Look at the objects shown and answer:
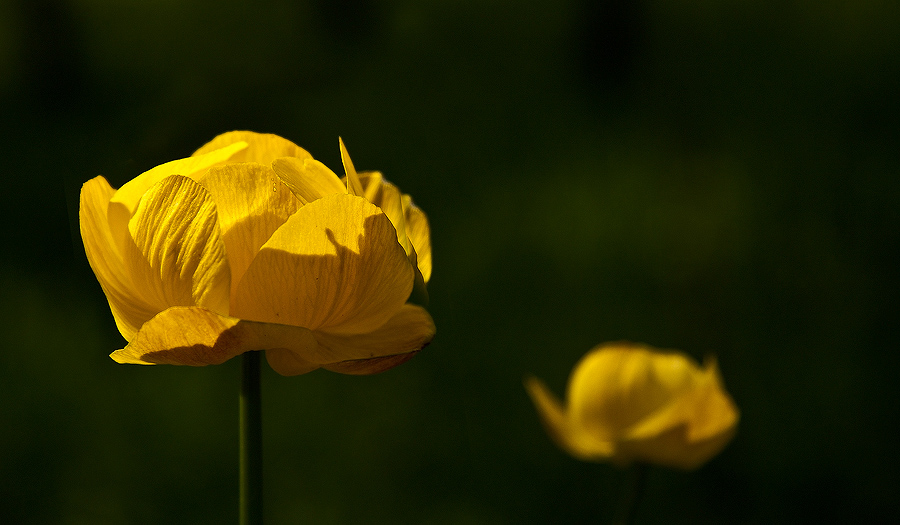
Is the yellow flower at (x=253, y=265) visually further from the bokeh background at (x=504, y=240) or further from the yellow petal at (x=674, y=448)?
the bokeh background at (x=504, y=240)

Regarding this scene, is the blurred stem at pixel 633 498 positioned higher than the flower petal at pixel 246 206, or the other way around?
the flower petal at pixel 246 206

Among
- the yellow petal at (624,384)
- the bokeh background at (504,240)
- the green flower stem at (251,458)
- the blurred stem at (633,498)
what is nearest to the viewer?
the green flower stem at (251,458)

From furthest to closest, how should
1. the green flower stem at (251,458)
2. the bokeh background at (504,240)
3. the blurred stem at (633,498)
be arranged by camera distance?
the bokeh background at (504,240), the blurred stem at (633,498), the green flower stem at (251,458)

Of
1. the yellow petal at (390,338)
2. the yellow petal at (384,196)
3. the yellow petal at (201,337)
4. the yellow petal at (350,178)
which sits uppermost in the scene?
the yellow petal at (350,178)

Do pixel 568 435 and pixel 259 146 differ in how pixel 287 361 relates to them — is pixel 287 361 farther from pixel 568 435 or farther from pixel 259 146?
pixel 568 435

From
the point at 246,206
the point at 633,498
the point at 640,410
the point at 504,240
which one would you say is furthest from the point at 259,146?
the point at 504,240

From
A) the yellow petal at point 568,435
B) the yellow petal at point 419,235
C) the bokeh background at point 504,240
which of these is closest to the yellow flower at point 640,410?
the yellow petal at point 568,435
